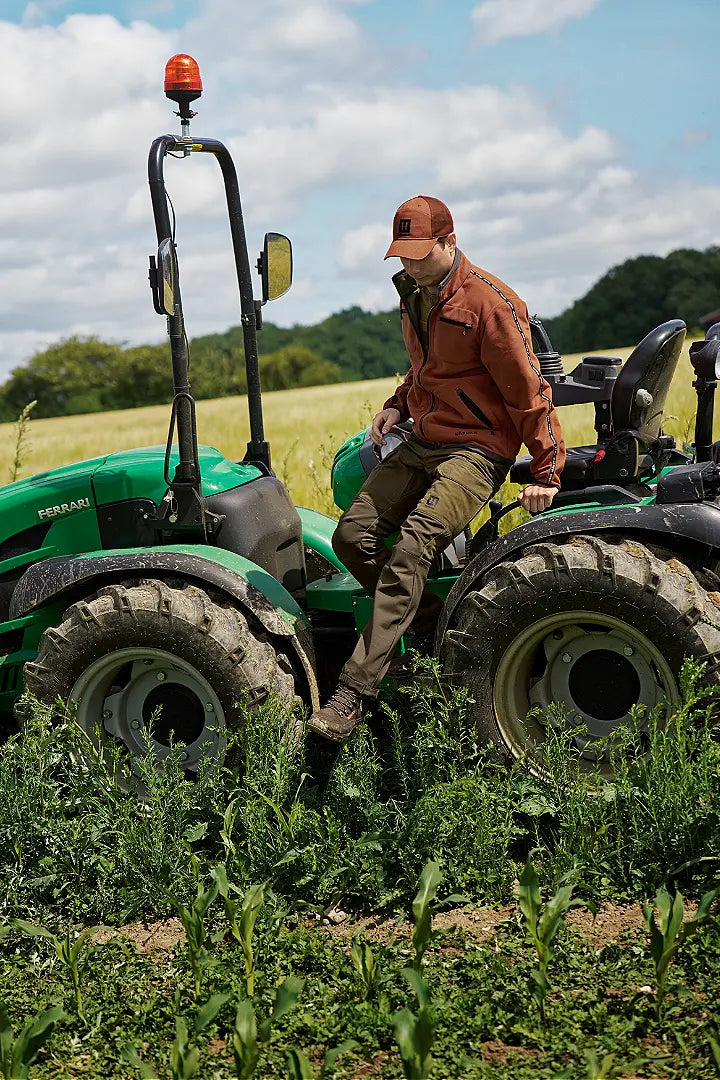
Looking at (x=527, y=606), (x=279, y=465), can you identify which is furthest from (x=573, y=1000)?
(x=279, y=465)

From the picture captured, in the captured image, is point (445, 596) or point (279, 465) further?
point (279, 465)

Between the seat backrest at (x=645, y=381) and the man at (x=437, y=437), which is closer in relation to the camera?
the man at (x=437, y=437)

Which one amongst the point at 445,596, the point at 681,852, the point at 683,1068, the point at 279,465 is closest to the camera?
the point at 683,1068

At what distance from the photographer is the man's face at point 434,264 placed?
3995 millimetres

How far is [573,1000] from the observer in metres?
3.07

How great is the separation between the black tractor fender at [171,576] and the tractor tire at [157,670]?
0.06 meters

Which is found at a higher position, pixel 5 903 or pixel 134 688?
pixel 134 688

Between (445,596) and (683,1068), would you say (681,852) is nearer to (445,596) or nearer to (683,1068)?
(683,1068)

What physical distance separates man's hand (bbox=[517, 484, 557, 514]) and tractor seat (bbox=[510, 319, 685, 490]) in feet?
1.03

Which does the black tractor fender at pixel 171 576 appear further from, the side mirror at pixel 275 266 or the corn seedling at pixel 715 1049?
the corn seedling at pixel 715 1049

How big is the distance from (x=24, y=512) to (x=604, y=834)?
2684 millimetres

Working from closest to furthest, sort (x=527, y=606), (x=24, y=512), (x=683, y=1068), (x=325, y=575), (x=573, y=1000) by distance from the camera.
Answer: (x=683, y=1068) < (x=573, y=1000) < (x=527, y=606) < (x=24, y=512) < (x=325, y=575)

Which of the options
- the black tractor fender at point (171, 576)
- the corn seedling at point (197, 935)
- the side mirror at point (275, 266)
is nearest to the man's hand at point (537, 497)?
the black tractor fender at point (171, 576)

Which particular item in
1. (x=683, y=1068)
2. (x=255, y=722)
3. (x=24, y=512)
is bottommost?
(x=683, y=1068)
